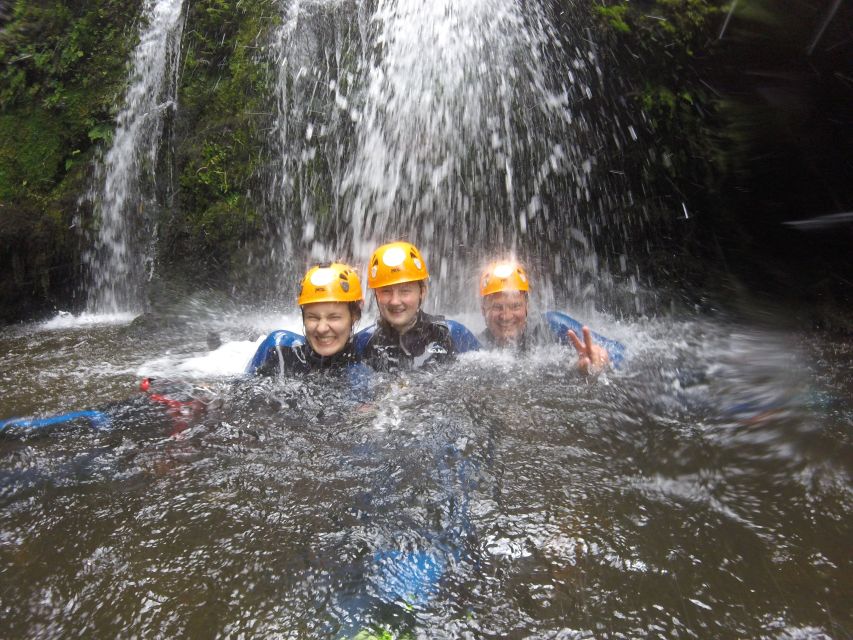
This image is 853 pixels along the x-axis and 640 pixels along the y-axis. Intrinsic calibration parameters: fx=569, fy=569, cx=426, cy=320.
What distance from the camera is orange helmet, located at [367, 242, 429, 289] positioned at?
439 cm

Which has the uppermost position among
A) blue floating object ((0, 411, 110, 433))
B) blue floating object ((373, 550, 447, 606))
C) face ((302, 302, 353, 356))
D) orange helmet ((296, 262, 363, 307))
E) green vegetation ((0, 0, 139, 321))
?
green vegetation ((0, 0, 139, 321))

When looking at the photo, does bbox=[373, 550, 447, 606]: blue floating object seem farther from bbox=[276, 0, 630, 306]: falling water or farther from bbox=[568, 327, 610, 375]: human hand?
bbox=[276, 0, 630, 306]: falling water

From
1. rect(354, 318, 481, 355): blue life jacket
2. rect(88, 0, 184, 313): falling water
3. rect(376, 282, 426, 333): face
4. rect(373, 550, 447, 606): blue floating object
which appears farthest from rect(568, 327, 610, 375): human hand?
rect(88, 0, 184, 313): falling water

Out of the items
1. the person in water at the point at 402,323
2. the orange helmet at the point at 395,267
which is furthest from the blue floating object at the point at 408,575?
the orange helmet at the point at 395,267

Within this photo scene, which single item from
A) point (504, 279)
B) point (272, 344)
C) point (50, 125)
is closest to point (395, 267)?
point (504, 279)

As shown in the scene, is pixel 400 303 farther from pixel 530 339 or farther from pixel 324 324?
pixel 530 339

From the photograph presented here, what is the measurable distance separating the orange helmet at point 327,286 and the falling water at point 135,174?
523cm

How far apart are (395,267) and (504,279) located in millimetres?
991

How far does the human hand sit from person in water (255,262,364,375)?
63.4 inches

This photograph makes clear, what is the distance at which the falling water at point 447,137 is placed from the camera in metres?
6.41

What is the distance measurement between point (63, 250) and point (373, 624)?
925 centimetres

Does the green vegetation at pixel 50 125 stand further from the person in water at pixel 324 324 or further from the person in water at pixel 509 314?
the person in water at pixel 509 314

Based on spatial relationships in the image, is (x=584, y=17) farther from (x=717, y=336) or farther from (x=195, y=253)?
(x=195, y=253)

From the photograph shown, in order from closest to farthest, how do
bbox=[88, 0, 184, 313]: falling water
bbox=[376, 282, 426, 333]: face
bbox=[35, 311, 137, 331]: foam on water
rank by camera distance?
bbox=[376, 282, 426, 333]: face < bbox=[35, 311, 137, 331]: foam on water < bbox=[88, 0, 184, 313]: falling water
